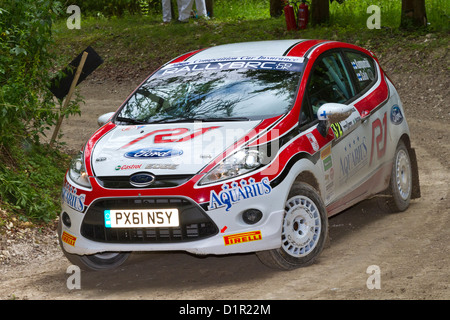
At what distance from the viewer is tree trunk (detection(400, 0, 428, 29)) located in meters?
17.5

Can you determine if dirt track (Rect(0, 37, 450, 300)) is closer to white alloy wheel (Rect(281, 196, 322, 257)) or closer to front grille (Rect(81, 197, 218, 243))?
white alloy wheel (Rect(281, 196, 322, 257))

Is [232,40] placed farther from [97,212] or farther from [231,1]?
[97,212]

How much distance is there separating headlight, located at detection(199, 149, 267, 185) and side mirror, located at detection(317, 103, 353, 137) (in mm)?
836

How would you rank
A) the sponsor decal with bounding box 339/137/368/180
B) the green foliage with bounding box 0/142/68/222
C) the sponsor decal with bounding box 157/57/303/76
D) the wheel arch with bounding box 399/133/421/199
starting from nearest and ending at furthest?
the sponsor decal with bounding box 339/137/368/180
the sponsor decal with bounding box 157/57/303/76
the wheel arch with bounding box 399/133/421/199
the green foliage with bounding box 0/142/68/222

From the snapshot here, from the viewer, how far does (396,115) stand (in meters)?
7.99

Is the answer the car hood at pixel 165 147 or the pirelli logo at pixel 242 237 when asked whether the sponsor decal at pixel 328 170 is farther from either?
the pirelli logo at pixel 242 237

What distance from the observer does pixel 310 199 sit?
20.2 feet

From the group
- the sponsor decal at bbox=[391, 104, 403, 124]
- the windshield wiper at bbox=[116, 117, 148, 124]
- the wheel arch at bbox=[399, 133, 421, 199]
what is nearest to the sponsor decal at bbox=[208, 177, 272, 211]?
the windshield wiper at bbox=[116, 117, 148, 124]

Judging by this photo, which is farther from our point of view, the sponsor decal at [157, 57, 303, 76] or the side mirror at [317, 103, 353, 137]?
the sponsor decal at [157, 57, 303, 76]

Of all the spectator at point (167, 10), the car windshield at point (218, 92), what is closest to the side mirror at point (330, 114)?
the car windshield at point (218, 92)

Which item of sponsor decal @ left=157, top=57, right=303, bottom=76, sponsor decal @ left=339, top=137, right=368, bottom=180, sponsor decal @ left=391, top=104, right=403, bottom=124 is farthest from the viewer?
sponsor decal @ left=391, top=104, right=403, bottom=124

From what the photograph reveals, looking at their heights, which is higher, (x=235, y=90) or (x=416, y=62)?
(x=235, y=90)
